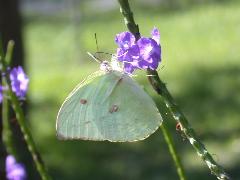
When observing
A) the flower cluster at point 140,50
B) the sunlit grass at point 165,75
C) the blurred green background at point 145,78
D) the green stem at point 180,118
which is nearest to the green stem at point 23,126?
the flower cluster at point 140,50

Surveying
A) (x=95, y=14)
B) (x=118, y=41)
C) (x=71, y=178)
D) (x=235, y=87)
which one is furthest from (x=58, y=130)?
(x=95, y=14)

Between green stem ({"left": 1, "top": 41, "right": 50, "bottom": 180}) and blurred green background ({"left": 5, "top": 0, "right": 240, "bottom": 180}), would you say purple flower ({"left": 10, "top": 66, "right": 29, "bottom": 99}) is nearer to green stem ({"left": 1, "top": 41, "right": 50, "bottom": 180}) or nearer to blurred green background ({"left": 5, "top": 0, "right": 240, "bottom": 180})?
green stem ({"left": 1, "top": 41, "right": 50, "bottom": 180})

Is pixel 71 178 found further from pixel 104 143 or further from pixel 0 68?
pixel 0 68

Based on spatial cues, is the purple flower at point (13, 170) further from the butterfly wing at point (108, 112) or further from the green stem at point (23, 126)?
the butterfly wing at point (108, 112)

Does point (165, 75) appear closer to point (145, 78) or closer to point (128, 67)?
point (145, 78)

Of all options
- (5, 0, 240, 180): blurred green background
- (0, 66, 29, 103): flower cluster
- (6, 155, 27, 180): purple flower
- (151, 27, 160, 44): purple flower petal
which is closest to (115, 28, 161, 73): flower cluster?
(151, 27, 160, 44): purple flower petal

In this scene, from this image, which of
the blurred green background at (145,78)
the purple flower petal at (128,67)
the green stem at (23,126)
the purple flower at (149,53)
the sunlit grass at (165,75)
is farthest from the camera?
the sunlit grass at (165,75)
